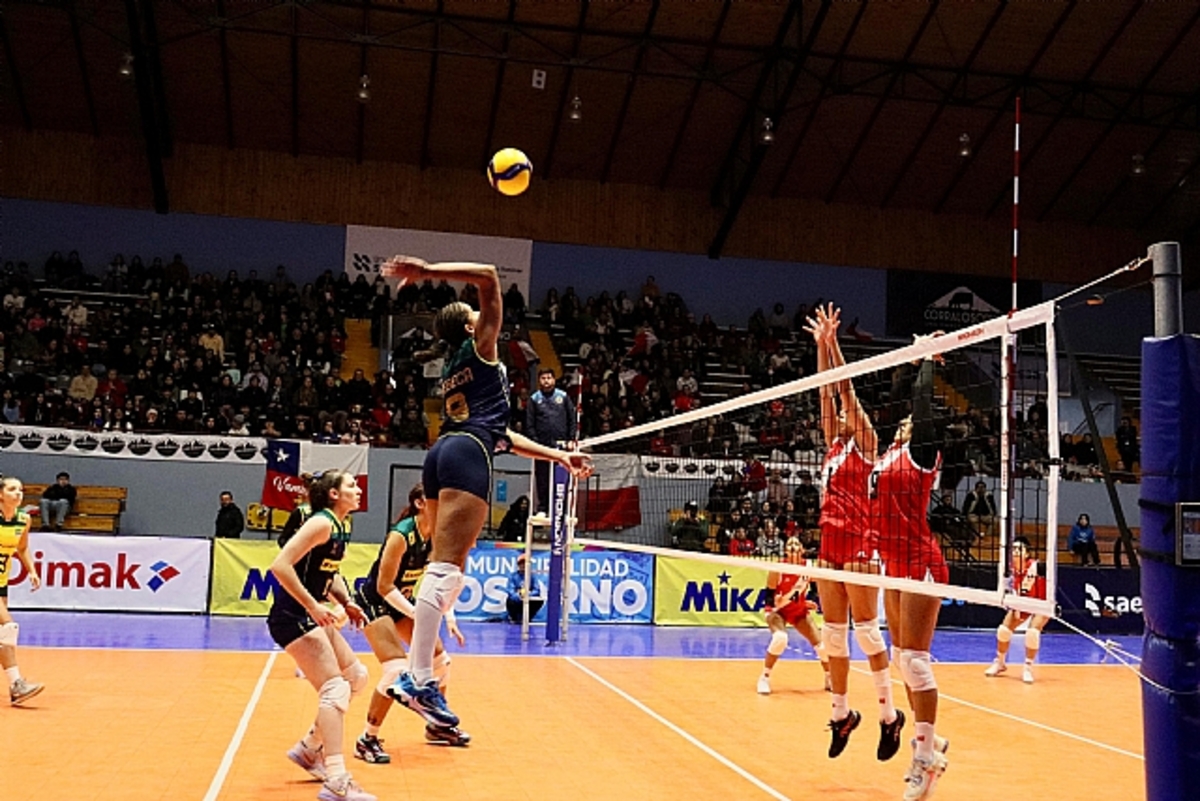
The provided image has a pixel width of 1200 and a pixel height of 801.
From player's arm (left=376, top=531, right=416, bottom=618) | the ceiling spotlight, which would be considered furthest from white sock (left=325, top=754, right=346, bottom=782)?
the ceiling spotlight

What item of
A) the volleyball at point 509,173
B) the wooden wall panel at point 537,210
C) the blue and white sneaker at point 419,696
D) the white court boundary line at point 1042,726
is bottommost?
the white court boundary line at point 1042,726

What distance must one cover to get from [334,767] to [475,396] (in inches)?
85.6

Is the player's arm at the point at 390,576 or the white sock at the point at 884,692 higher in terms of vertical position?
the player's arm at the point at 390,576

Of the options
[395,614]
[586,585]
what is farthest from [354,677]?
[586,585]

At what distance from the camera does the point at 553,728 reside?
8953 mm

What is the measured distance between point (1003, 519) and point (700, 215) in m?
24.7

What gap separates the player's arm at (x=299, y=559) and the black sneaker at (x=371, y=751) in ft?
4.20

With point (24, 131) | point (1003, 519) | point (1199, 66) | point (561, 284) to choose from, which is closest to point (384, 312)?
point (561, 284)

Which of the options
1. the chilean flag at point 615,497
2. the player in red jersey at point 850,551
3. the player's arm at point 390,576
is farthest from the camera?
the chilean flag at point 615,497

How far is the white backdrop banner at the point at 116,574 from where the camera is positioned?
54.6 feet

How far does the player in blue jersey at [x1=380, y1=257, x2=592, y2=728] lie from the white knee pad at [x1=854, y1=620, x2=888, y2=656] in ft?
9.30

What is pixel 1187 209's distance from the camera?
2917 centimetres

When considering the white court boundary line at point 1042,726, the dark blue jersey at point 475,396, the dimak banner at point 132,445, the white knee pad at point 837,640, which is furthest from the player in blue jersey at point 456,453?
the dimak banner at point 132,445

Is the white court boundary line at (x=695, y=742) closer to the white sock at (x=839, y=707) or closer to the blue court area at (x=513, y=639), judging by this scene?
the white sock at (x=839, y=707)
